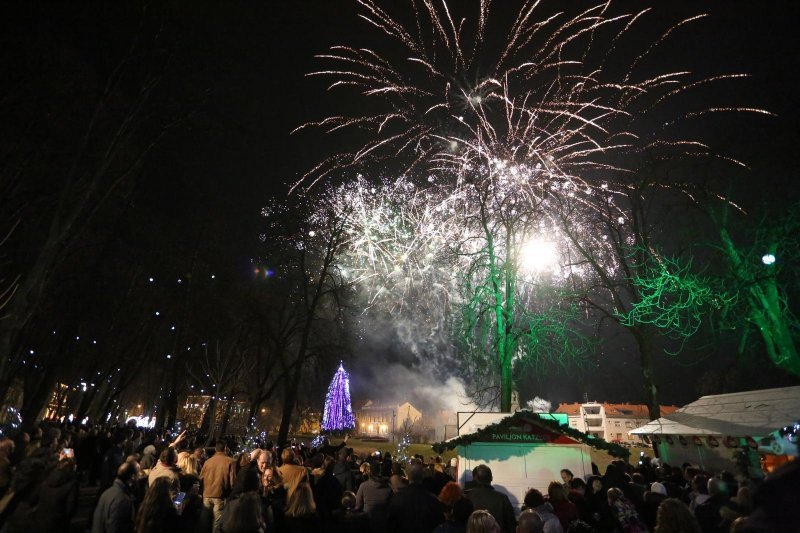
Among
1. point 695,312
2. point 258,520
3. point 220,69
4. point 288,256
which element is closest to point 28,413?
point 288,256

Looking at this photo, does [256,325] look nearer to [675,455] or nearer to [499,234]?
[499,234]

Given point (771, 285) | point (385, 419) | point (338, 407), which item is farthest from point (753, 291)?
point (385, 419)

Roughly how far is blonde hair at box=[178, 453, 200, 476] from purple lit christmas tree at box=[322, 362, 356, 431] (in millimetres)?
45432

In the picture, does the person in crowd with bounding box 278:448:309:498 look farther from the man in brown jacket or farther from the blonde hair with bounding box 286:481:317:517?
the man in brown jacket

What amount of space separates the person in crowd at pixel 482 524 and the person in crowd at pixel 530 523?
522 millimetres

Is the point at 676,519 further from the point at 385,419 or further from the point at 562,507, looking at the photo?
the point at 385,419

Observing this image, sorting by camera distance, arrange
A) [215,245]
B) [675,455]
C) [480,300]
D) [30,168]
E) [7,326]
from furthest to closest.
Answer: [215,245], [480,300], [675,455], [30,168], [7,326]

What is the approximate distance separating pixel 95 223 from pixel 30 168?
592cm

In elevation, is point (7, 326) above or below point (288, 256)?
below

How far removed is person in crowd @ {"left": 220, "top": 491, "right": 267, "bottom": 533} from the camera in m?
4.59

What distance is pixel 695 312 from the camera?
1656 cm

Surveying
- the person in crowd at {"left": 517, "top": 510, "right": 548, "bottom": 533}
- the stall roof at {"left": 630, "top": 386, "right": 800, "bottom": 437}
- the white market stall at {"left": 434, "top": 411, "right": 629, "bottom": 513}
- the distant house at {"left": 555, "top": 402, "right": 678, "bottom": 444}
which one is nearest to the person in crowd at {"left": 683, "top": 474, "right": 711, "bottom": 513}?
the white market stall at {"left": 434, "top": 411, "right": 629, "bottom": 513}

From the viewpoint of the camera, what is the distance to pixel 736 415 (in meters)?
14.4

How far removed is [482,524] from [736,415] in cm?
1522
